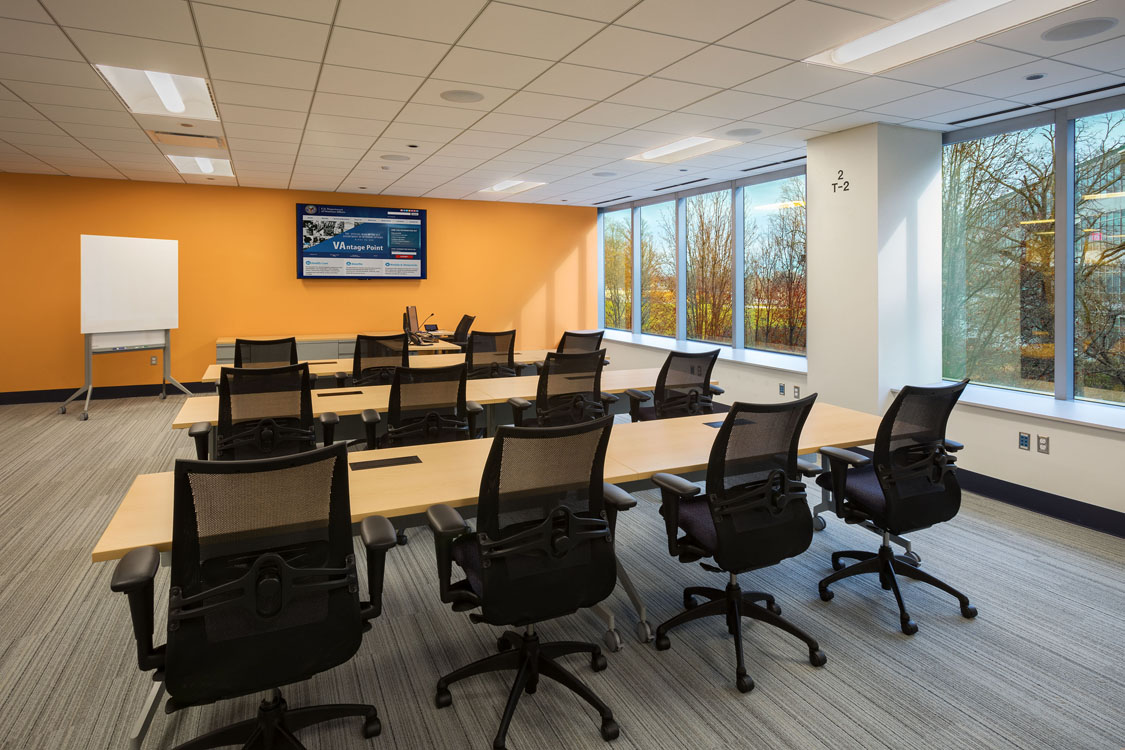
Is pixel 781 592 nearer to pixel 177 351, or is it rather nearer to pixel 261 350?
pixel 261 350

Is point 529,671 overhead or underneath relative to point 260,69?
underneath

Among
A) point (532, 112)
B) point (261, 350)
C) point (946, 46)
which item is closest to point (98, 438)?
point (261, 350)

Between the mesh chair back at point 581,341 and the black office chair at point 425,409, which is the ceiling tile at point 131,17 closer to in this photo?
the black office chair at point 425,409

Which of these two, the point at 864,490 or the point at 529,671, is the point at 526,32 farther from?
the point at 529,671

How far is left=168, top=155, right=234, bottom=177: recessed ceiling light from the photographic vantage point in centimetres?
710

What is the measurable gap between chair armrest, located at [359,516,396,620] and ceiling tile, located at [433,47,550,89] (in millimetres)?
2747

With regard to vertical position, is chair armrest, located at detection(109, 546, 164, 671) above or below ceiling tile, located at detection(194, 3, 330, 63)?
below

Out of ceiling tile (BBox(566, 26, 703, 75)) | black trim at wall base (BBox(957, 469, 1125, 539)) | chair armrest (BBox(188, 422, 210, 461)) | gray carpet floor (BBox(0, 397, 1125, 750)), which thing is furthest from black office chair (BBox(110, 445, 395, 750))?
black trim at wall base (BBox(957, 469, 1125, 539))

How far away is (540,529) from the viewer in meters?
2.17

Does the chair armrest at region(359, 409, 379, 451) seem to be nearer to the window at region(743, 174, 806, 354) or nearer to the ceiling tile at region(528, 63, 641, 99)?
the ceiling tile at region(528, 63, 641, 99)

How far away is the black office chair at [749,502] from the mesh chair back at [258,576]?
1.27m

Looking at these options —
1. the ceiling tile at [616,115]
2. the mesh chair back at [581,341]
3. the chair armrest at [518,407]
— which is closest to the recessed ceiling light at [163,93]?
the ceiling tile at [616,115]

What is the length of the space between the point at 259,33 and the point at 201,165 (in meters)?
4.81

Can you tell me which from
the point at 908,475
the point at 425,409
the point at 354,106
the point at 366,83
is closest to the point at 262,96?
the point at 354,106
